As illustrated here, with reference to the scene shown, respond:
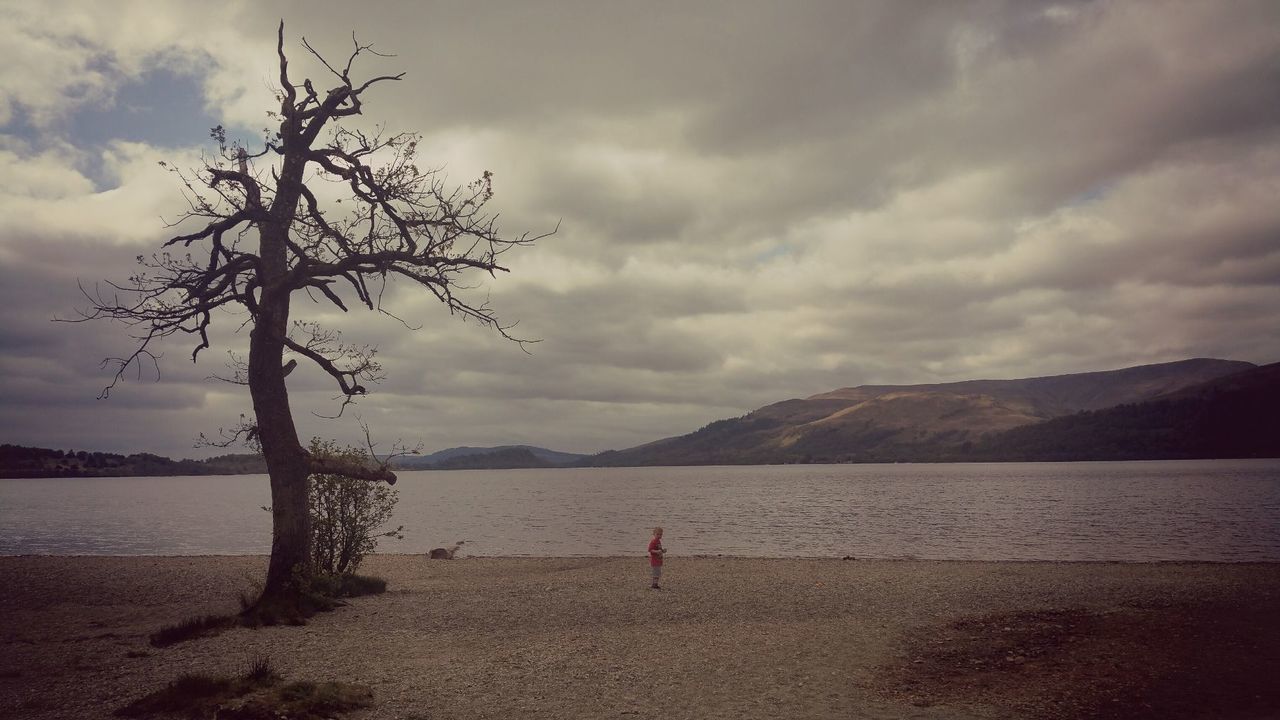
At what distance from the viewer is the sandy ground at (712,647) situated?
1088 cm

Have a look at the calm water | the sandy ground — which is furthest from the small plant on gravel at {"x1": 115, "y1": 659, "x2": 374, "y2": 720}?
the calm water

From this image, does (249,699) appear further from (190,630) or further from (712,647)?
(712,647)

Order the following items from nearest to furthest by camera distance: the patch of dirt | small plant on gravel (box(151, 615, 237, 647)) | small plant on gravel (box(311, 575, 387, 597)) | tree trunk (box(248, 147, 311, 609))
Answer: the patch of dirt < small plant on gravel (box(151, 615, 237, 647)) < tree trunk (box(248, 147, 311, 609)) < small plant on gravel (box(311, 575, 387, 597))

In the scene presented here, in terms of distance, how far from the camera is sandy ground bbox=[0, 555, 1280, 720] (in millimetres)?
10875

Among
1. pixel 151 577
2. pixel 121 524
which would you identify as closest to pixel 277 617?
pixel 151 577

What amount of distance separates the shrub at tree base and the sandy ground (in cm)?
153

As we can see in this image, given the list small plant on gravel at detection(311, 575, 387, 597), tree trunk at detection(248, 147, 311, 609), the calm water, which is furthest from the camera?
the calm water

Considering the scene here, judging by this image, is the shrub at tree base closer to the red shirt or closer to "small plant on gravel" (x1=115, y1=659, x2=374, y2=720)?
the red shirt

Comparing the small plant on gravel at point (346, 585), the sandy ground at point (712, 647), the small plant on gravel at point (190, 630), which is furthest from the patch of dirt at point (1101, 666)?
the small plant on gravel at point (346, 585)

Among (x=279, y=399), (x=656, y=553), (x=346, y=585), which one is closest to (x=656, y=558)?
(x=656, y=553)

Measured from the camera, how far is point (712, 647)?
1471cm

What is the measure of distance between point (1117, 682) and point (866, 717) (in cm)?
482

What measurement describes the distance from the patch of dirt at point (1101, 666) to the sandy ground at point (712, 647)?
2.2 inches

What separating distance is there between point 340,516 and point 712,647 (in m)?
11.7
